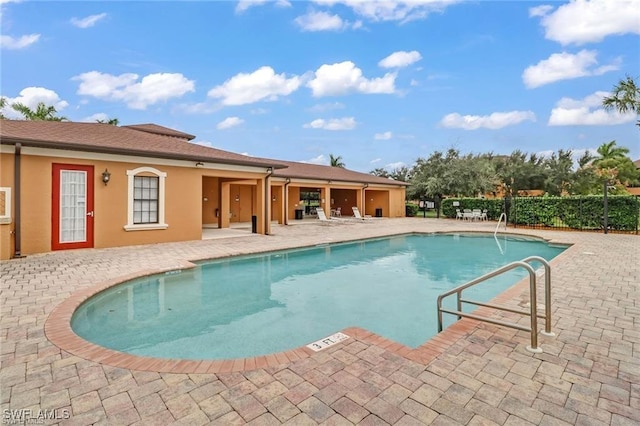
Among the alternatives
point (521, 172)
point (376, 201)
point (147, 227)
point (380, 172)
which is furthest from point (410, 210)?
point (147, 227)

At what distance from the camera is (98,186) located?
10609 mm

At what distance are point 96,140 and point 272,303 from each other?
872 centimetres

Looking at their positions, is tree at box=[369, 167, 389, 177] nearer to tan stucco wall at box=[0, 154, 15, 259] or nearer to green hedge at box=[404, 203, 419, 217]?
green hedge at box=[404, 203, 419, 217]

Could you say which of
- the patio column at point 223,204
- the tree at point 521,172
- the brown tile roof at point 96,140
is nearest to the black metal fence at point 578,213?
the tree at point 521,172

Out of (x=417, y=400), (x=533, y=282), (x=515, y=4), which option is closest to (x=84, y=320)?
(x=417, y=400)

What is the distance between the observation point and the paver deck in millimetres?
2564

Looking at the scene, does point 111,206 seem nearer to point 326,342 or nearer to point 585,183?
point 326,342

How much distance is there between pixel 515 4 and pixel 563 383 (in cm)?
1541

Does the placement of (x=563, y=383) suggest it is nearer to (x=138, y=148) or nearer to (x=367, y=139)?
(x=138, y=148)

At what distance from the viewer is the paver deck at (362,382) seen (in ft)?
8.41

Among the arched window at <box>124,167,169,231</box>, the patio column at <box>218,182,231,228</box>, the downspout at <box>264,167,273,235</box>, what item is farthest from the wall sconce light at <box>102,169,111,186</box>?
the patio column at <box>218,182,231,228</box>

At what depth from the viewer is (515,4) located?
43.4 ft

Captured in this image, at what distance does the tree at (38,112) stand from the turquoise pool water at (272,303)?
29753 millimetres

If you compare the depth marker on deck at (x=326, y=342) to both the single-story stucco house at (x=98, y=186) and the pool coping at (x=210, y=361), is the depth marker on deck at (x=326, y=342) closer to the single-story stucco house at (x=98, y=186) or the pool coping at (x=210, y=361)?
the pool coping at (x=210, y=361)
